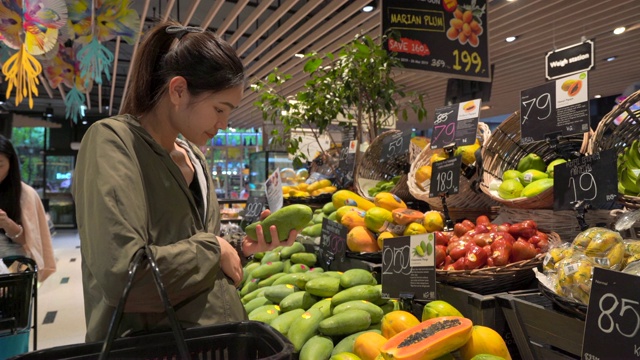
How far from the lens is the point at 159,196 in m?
0.98

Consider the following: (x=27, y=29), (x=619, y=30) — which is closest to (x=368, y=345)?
(x=27, y=29)

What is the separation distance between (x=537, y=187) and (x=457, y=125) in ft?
1.72

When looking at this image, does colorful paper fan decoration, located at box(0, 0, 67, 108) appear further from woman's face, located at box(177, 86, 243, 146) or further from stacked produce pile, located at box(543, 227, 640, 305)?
stacked produce pile, located at box(543, 227, 640, 305)

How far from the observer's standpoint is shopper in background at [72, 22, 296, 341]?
837mm

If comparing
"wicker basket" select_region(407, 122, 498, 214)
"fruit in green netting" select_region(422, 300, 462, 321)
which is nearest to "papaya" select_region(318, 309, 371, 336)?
"fruit in green netting" select_region(422, 300, 462, 321)

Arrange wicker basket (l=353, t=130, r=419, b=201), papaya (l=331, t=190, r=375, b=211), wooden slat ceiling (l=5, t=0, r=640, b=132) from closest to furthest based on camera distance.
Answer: papaya (l=331, t=190, r=375, b=211) < wicker basket (l=353, t=130, r=419, b=201) < wooden slat ceiling (l=5, t=0, r=640, b=132)

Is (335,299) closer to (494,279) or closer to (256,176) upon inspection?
(494,279)

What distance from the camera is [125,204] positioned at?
0.84 meters

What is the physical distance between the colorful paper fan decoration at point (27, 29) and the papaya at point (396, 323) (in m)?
2.97

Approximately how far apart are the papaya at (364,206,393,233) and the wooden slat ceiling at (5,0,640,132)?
7.65ft

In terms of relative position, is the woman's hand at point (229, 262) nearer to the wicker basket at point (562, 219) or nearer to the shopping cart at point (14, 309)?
the wicker basket at point (562, 219)

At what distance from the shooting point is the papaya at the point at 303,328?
1.39 m

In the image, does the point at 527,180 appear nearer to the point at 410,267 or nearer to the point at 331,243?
the point at 410,267

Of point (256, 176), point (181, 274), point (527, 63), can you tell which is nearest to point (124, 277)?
point (181, 274)
